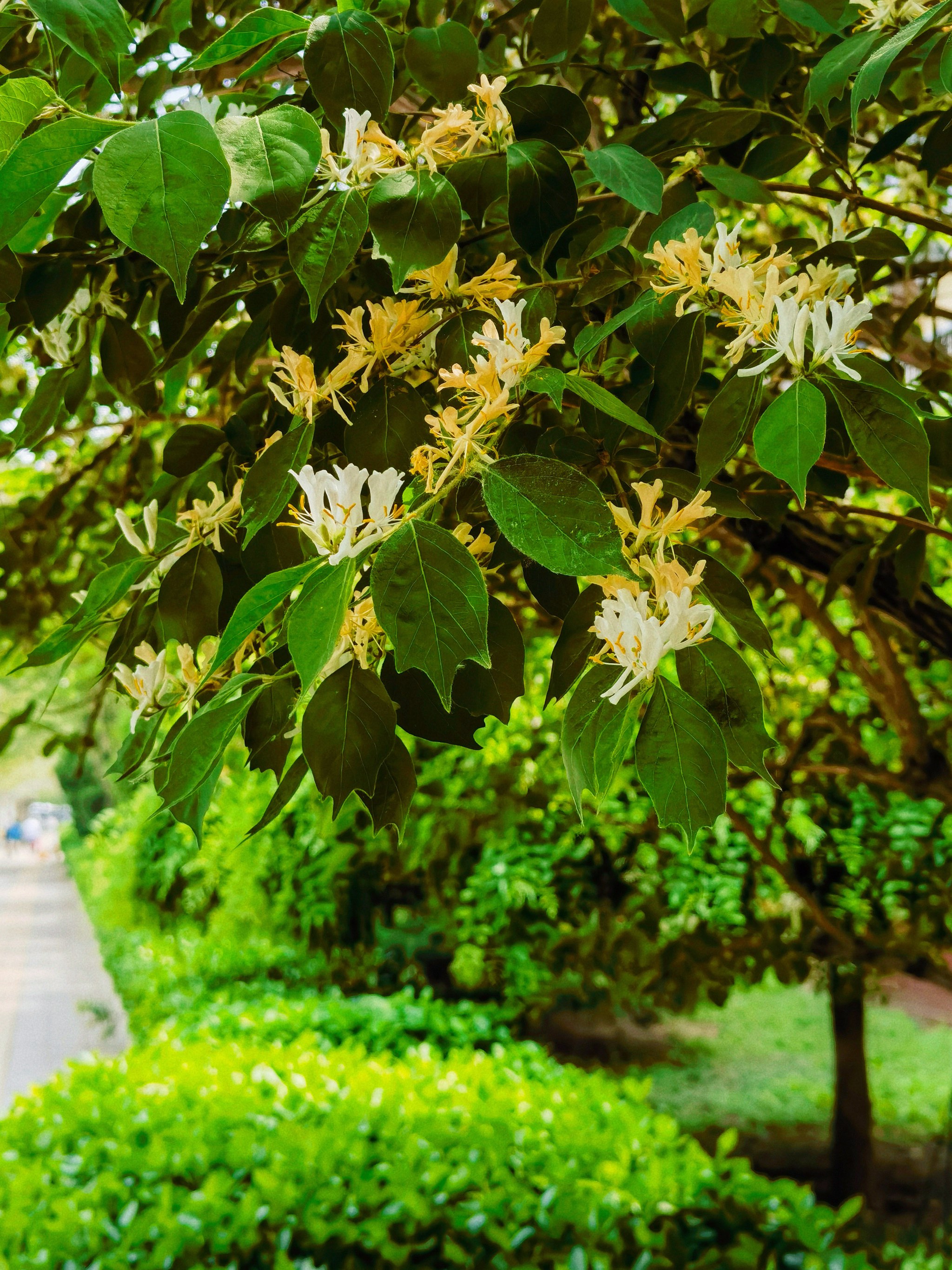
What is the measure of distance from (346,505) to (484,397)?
8 centimetres

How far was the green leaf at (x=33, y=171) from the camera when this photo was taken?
41cm

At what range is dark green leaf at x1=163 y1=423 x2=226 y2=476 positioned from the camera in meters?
0.69

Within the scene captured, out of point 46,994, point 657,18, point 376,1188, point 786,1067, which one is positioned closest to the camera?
point 657,18

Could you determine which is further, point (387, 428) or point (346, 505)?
point (387, 428)

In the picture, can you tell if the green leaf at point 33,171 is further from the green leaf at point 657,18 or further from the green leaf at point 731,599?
the green leaf at point 657,18

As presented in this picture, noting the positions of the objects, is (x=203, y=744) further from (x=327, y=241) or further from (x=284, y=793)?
(x=327, y=241)

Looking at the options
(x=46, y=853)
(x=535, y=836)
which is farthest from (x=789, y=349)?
(x=46, y=853)

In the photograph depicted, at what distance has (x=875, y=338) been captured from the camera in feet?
4.17

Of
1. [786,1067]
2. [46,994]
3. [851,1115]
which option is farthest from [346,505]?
[46,994]

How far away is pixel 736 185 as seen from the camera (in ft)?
2.13

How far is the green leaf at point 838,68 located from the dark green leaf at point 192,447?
0.41 meters

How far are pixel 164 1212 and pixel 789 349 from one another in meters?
2.18

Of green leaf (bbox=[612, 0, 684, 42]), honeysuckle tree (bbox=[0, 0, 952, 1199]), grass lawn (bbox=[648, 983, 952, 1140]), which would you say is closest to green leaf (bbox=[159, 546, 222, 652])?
honeysuckle tree (bbox=[0, 0, 952, 1199])

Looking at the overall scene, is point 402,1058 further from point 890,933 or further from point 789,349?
point 789,349
